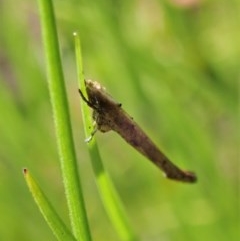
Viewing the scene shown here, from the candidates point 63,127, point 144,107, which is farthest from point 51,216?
point 144,107

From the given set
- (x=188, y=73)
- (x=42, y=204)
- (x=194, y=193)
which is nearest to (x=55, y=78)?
(x=42, y=204)

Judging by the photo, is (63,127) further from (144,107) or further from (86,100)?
(144,107)

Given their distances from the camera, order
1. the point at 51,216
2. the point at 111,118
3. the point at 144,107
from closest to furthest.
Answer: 1. the point at 51,216
2. the point at 111,118
3. the point at 144,107

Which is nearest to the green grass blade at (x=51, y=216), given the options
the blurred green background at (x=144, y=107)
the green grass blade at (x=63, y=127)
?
the green grass blade at (x=63, y=127)

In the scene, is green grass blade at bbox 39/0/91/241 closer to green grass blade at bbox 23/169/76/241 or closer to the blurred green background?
green grass blade at bbox 23/169/76/241

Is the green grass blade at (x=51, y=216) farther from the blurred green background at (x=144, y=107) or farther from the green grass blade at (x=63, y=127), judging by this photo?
the blurred green background at (x=144, y=107)

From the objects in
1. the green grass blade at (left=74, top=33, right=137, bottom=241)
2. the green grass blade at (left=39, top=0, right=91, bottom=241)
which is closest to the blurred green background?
the green grass blade at (left=74, top=33, right=137, bottom=241)

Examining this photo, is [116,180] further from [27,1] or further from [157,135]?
[27,1]
